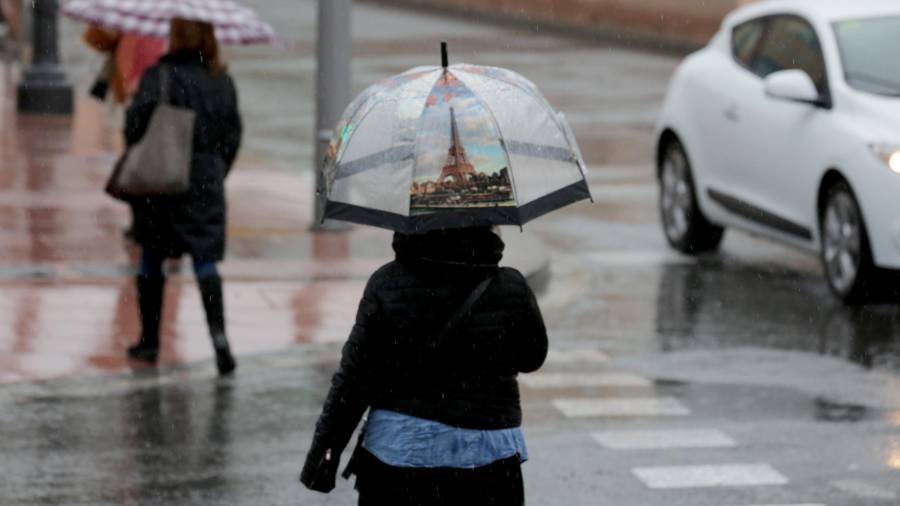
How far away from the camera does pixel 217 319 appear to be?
9336 millimetres

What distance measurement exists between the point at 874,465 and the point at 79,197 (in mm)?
8213

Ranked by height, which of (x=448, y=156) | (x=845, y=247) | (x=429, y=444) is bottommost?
(x=845, y=247)

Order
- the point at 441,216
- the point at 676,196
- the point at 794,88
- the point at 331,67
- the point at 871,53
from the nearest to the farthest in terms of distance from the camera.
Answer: the point at 441,216 → the point at 794,88 → the point at 871,53 → the point at 331,67 → the point at 676,196

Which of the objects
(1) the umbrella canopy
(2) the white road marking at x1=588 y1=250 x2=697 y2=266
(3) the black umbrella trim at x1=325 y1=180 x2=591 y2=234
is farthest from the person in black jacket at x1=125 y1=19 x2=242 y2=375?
(3) the black umbrella trim at x1=325 y1=180 x2=591 y2=234

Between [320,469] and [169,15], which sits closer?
[320,469]

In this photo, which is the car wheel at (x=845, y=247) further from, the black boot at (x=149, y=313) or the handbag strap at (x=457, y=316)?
the handbag strap at (x=457, y=316)

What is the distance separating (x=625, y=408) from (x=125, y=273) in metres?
4.01

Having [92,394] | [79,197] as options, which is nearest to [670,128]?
[79,197]

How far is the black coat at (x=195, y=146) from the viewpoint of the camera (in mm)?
9219

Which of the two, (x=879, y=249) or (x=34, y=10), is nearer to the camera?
(x=879, y=249)

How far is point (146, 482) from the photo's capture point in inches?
291

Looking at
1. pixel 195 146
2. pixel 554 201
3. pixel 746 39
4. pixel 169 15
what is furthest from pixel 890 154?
pixel 554 201

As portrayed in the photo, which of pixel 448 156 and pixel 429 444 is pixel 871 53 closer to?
pixel 448 156

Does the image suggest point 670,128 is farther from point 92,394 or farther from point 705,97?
point 92,394
